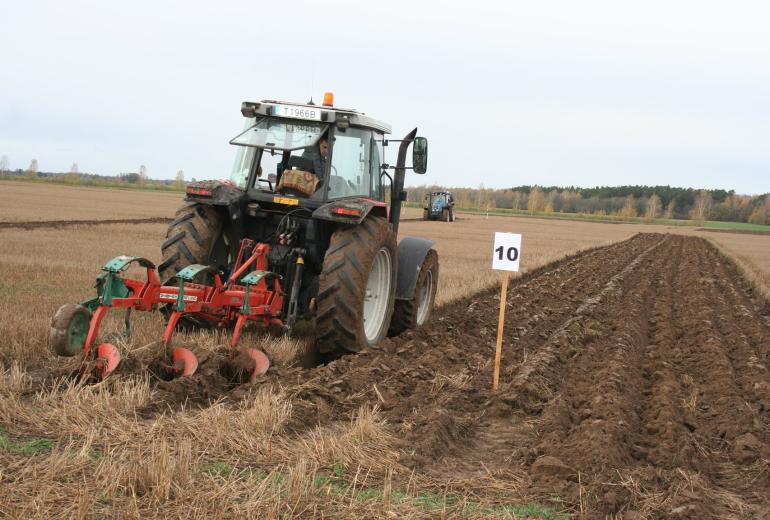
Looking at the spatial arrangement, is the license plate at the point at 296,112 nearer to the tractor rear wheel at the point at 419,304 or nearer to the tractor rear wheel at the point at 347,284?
the tractor rear wheel at the point at 347,284

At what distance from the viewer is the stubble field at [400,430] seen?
3.53m

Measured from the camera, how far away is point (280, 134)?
24.3ft

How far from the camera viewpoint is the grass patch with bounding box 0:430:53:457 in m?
3.88

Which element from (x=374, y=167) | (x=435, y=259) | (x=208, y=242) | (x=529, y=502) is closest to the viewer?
(x=529, y=502)

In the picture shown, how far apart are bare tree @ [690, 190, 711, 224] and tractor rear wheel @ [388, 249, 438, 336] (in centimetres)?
10071

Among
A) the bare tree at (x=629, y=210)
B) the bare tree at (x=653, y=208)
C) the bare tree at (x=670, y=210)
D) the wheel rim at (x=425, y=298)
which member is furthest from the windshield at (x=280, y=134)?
the bare tree at (x=670, y=210)

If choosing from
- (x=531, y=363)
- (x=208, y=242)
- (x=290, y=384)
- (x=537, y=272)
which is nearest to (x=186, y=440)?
(x=290, y=384)

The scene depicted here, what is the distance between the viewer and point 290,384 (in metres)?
5.55

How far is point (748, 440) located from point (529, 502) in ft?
7.21

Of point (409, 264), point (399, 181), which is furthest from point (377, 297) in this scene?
point (399, 181)

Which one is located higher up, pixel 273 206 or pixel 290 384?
pixel 273 206

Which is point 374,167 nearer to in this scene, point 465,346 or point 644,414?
point 465,346

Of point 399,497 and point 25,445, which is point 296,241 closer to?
point 25,445

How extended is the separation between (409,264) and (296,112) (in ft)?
7.06
